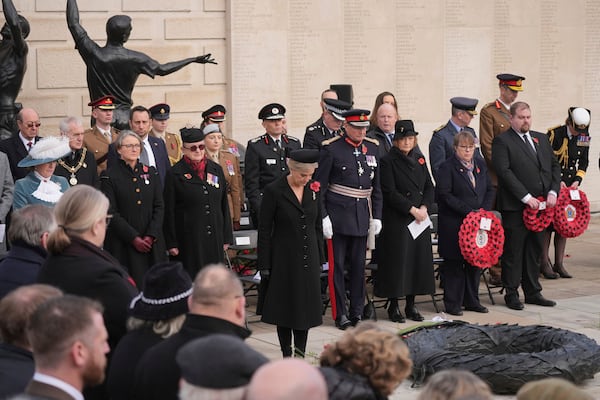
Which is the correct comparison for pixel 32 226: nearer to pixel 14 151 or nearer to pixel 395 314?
pixel 14 151

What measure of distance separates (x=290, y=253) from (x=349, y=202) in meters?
1.59

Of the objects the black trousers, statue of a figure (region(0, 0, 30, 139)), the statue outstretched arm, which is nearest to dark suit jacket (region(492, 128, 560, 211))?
the black trousers

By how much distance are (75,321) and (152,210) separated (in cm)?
561

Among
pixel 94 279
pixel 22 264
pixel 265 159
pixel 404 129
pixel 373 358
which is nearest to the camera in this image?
pixel 373 358

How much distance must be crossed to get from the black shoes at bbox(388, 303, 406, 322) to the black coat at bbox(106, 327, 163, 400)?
19.5ft

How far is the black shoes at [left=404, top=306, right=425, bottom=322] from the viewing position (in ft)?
36.8

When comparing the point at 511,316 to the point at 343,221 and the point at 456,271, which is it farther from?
the point at 343,221

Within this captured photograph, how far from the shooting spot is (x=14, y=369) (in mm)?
5016

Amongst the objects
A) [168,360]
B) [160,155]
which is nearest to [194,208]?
[160,155]

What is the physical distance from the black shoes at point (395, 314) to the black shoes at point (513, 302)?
124 cm

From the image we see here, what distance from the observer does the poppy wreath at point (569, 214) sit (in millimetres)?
12766

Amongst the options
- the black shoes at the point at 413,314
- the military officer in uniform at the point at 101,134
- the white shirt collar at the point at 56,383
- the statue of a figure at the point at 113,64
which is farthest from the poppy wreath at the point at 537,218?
the white shirt collar at the point at 56,383

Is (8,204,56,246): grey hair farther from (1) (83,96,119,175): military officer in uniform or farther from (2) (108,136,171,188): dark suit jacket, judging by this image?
(2) (108,136,171,188): dark suit jacket

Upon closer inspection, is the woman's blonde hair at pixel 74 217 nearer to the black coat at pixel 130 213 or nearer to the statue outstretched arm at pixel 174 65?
the black coat at pixel 130 213
